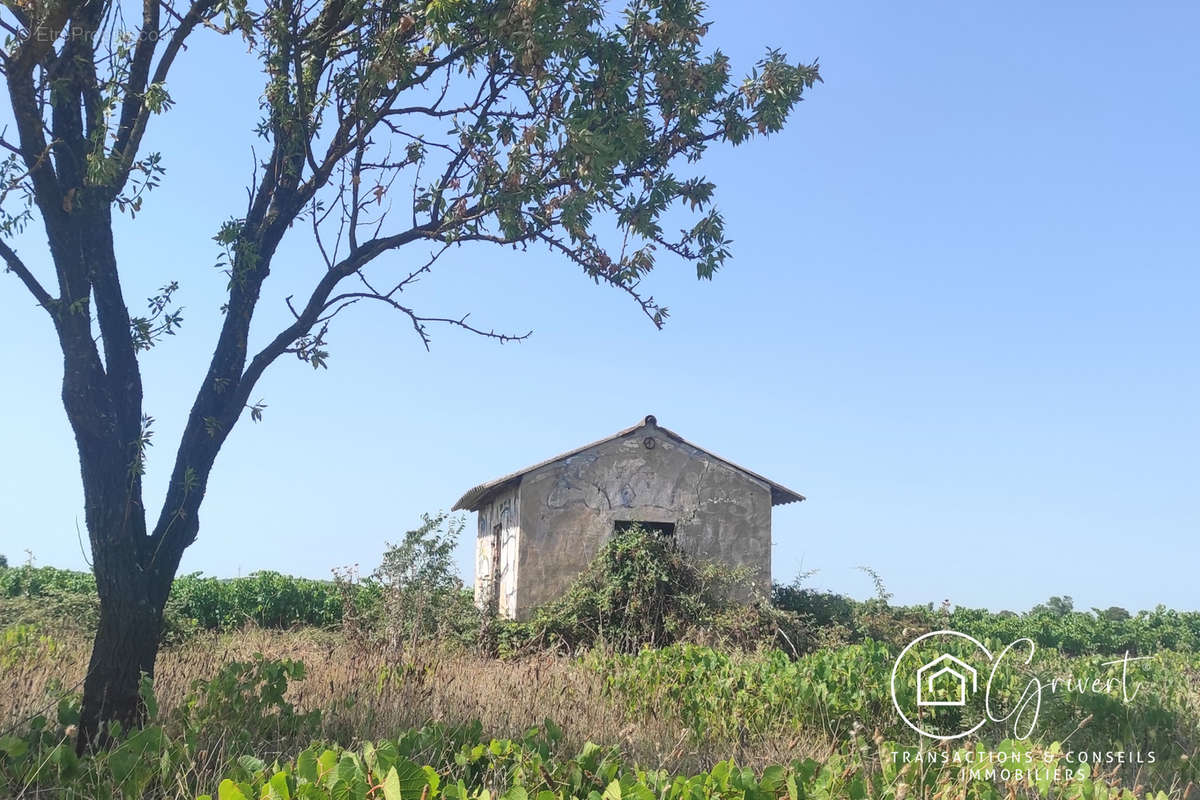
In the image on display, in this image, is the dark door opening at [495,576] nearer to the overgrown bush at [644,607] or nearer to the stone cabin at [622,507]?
the stone cabin at [622,507]

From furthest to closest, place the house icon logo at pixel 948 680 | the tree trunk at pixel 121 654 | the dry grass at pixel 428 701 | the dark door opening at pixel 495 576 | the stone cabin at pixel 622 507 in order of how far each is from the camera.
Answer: the dark door opening at pixel 495 576 → the stone cabin at pixel 622 507 → the house icon logo at pixel 948 680 → the tree trunk at pixel 121 654 → the dry grass at pixel 428 701

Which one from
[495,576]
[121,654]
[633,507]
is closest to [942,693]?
[121,654]

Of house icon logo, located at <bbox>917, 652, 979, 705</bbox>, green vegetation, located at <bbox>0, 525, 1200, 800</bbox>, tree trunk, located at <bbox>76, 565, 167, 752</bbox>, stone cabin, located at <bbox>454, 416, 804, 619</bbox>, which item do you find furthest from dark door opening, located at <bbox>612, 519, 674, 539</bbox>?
tree trunk, located at <bbox>76, 565, 167, 752</bbox>

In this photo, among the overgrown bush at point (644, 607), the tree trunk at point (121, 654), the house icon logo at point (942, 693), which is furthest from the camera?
the overgrown bush at point (644, 607)

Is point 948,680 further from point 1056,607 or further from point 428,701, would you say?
point 1056,607

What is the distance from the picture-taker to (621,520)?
57.4 feet

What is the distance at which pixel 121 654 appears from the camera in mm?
7137

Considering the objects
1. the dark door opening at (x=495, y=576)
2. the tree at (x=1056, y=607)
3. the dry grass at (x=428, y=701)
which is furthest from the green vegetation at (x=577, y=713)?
the tree at (x=1056, y=607)

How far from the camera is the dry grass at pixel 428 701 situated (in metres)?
6.83

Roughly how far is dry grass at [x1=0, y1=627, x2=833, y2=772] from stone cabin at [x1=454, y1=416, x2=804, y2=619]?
725cm

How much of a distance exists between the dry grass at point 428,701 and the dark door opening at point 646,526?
759 cm

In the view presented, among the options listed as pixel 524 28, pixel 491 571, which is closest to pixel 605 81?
pixel 524 28

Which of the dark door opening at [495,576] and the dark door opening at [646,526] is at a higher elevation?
the dark door opening at [646,526]

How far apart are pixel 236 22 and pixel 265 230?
1928 millimetres
